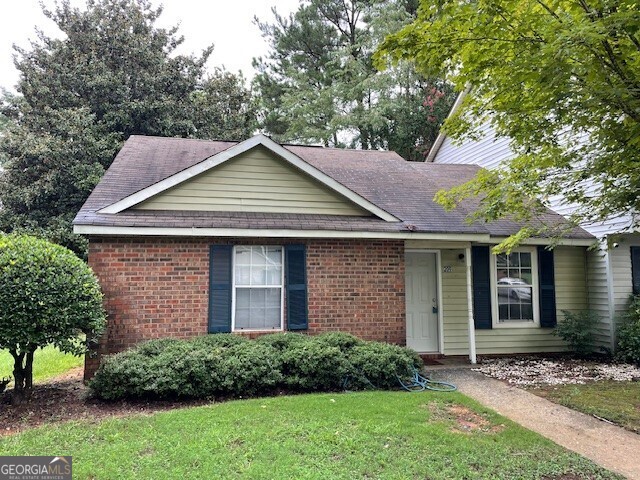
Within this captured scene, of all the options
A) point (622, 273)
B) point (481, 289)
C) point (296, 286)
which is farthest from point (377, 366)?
point (622, 273)

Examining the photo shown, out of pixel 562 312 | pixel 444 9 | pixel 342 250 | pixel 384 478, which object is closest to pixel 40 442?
pixel 384 478

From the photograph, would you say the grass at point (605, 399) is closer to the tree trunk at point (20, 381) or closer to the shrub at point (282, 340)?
the shrub at point (282, 340)

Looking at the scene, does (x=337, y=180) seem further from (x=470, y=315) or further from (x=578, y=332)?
(x=578, y=332)

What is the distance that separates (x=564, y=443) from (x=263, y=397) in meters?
3.79

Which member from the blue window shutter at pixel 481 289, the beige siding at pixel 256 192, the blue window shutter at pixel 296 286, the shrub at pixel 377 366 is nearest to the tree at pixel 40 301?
the beige siding at pixel 256 192

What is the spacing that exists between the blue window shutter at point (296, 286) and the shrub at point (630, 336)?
21.7 feet

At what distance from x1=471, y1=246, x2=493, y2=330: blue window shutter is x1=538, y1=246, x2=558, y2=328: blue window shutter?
1.31 metres

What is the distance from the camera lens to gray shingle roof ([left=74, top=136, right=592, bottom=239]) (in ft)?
24.1

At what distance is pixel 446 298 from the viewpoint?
9.30 metres

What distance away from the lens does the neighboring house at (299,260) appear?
7133 mm

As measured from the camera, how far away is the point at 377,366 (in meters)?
6.55

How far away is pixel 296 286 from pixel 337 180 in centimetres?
297

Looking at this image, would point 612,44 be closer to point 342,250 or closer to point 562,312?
point 342,250

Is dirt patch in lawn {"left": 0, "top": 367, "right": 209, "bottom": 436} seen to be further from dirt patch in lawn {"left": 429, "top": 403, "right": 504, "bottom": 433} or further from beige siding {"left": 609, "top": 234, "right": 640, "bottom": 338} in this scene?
beige siding {"left": 609, "top": 234, "right": 640, "bottom": 338}
